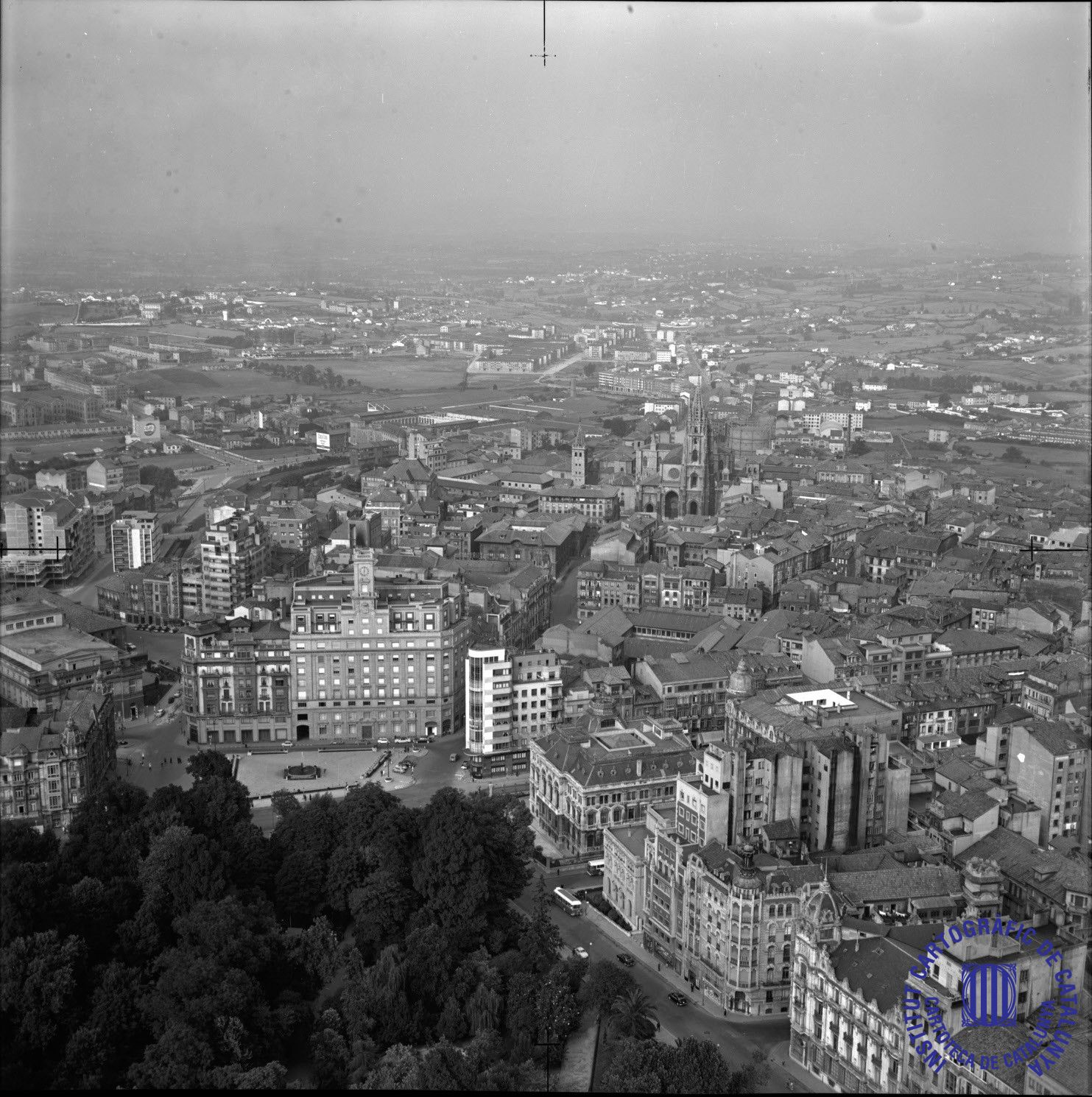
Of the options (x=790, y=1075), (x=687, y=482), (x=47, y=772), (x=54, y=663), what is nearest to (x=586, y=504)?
(x=687, y=482)

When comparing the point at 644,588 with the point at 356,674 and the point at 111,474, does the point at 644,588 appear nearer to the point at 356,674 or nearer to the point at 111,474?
the point at 356,674

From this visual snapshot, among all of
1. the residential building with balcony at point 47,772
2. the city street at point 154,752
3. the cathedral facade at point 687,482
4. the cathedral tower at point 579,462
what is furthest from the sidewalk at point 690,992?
the cathedral tower at point 579,462

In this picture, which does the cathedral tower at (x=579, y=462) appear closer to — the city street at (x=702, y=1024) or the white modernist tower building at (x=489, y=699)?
the white modernist tower building at (x=489, y=699)

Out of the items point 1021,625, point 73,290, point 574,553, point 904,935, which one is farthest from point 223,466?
point 904,935

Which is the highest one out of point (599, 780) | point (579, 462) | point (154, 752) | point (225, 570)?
point (579, 462)

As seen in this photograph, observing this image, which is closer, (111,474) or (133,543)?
(133,543)

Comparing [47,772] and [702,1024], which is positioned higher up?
[47,772]

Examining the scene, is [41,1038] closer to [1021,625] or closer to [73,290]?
[1021,625]
